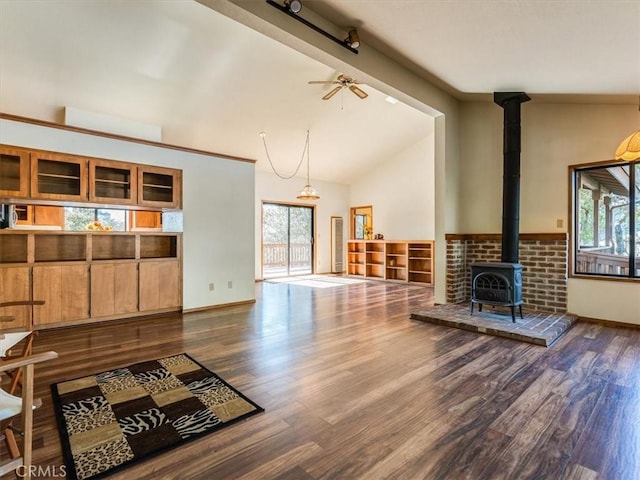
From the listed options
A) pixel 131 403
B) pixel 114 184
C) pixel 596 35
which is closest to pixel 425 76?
pixel 596 35

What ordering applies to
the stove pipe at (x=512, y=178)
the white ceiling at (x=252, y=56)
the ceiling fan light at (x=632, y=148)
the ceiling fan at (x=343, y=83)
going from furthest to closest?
1. the ceiling fan at (x=343, y=83)
2. the stove pipe at (x=512, y=178)
3. the ceiling fan light at (x=632, y=148)
4. the white ceiling at (x=252, y=56)

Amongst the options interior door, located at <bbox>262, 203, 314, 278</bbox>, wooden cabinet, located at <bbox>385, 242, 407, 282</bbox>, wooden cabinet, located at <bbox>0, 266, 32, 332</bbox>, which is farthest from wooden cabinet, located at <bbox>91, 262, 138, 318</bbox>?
wooden cabinet, located at <bbox>385, 242, 407, 282</bbox>

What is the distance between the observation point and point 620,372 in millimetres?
2852

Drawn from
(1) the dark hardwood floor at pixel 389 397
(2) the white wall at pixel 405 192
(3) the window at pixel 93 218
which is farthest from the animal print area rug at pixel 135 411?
(2) the white wall at pixel 405 192

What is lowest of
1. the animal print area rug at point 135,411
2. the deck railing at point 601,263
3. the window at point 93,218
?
the animal print area rug at point 135,411

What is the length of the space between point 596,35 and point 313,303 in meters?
4.86

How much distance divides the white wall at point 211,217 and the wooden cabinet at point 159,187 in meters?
0.10

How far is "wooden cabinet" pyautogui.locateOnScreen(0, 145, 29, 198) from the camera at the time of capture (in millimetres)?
3910

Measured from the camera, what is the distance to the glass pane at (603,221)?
→ 4371 millimetres

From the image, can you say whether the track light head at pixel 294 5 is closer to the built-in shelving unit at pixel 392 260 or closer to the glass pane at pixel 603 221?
the glass pane at pixel 603 221

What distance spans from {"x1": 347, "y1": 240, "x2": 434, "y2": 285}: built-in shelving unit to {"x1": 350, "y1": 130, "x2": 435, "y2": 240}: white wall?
13.8 inches

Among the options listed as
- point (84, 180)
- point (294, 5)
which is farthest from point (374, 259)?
point (294, 5)

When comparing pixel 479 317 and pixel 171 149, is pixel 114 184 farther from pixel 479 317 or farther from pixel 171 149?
pixel 479 317

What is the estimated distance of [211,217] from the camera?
5.43m
